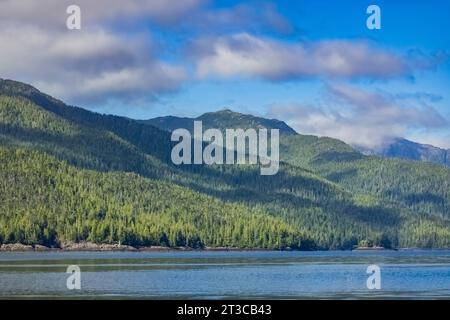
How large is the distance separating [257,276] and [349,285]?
16654 millimetres

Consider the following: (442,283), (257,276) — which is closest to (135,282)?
(257,276)

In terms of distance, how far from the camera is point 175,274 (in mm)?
100312
